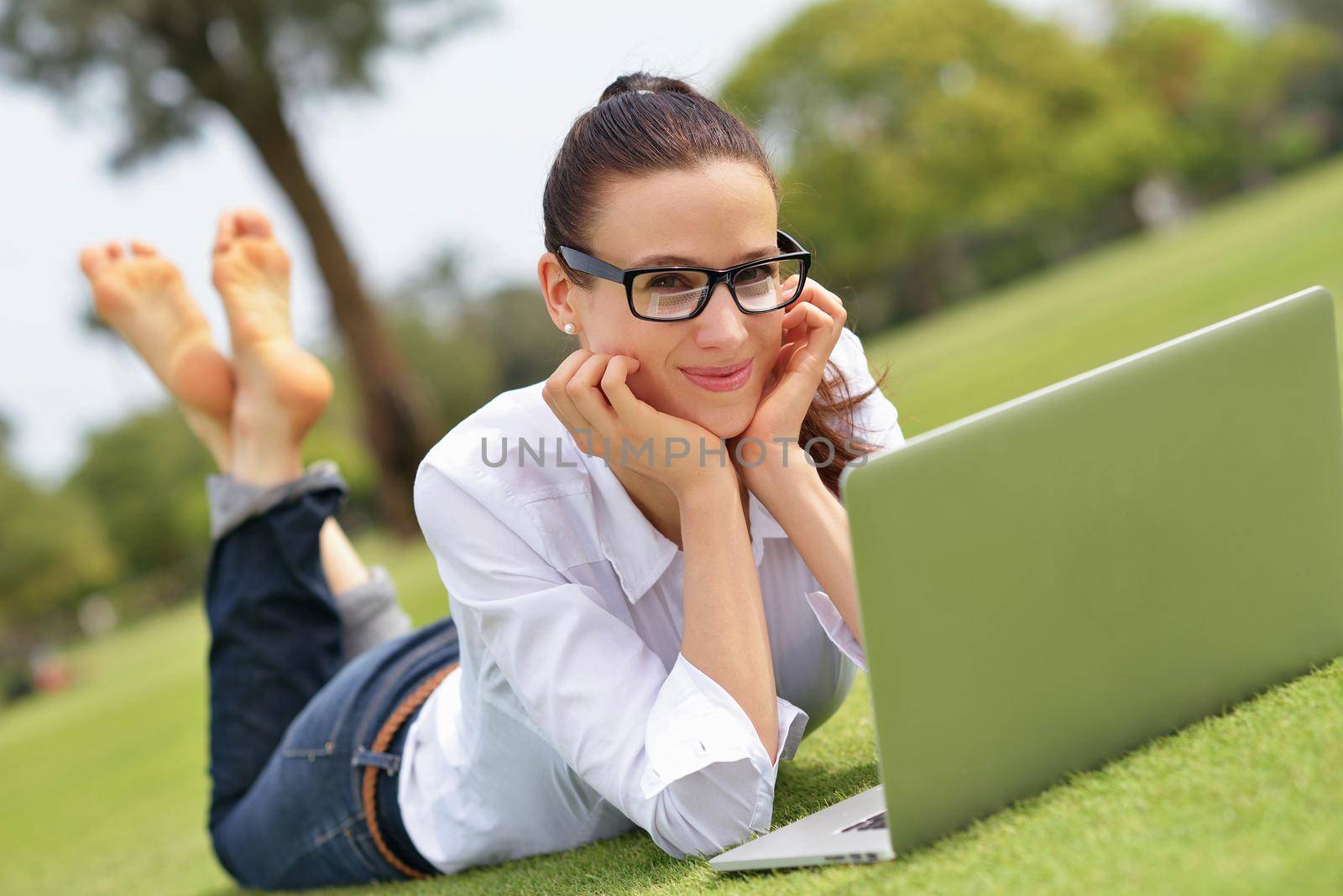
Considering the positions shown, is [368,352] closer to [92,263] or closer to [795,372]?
[92,263]

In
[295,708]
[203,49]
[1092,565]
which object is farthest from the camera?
[203,49]

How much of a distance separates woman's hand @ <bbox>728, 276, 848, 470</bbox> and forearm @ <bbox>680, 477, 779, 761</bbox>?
16 cm

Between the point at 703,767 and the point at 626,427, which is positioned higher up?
the point at 626,427

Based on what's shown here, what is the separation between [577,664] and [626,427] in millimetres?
405

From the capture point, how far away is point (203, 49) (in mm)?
15844

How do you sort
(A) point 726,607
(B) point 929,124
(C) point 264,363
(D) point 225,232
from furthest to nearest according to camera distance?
(B) point 929,124
(D) point 225,232
(C) point 264,363
(A) point 726,607

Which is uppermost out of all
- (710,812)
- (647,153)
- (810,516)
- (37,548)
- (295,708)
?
(647,153)

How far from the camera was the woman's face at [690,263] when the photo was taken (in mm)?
2182

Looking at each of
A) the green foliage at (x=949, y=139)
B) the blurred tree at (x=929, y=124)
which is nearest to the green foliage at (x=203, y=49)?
the green foliage at (x=949, y=139)

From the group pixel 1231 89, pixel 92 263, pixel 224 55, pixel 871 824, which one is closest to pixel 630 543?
pixel 871 824

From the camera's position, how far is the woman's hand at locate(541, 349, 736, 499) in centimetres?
215

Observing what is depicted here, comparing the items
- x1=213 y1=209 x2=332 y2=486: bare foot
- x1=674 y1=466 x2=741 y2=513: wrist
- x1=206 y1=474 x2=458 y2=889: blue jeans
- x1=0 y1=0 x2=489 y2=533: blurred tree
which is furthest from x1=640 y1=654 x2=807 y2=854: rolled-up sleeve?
x1=0 y1=0 x2=489 y2=533: blurred tree

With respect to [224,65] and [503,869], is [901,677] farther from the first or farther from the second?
[224,65]

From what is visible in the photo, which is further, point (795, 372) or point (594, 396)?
point (795, 372)
